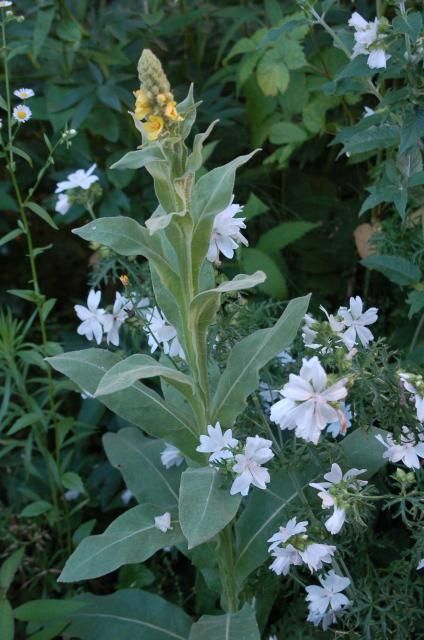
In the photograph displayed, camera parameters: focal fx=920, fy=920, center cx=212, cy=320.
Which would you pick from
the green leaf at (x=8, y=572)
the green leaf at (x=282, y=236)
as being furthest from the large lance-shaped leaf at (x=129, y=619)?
the green leaf at (x=282, y=236)

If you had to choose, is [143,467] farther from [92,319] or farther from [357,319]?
[357,319]

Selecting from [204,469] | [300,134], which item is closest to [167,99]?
[204,469]

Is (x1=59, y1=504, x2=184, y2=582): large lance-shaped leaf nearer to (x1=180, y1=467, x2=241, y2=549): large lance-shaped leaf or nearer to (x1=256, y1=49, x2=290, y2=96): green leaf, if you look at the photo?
(x1=180, y1=467, x2=241, y2=549): large lance-shaped leaf

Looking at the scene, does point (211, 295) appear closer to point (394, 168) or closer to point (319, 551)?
point (319, 551)

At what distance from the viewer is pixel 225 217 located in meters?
1.80

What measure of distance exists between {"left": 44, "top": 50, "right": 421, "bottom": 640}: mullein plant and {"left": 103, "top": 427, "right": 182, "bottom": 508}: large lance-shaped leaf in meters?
0.02

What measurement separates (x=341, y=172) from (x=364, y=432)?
5.13 feet

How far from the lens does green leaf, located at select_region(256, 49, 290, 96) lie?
2.59 metres

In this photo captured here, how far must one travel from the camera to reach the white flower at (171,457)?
2170 millimetres

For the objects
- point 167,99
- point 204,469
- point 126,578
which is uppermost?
point 167,99

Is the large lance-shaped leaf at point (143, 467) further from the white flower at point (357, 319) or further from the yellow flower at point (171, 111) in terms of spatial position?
the yellow flower at point (171, 111)

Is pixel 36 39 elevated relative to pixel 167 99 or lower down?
lower down

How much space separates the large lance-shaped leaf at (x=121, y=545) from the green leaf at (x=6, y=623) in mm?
150

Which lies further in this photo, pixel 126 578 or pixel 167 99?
pixel 126 578
